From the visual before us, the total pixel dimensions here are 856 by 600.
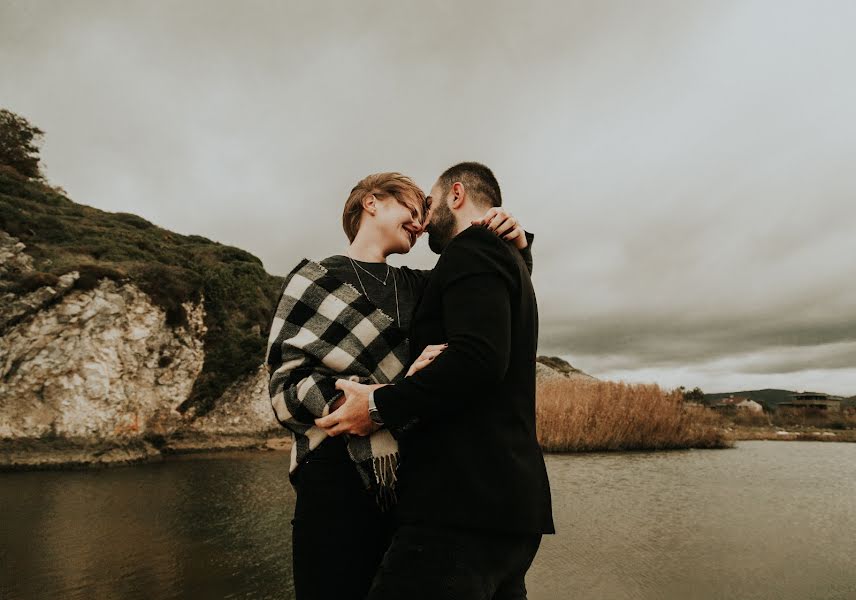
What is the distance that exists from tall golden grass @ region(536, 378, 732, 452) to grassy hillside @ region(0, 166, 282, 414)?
333 inches

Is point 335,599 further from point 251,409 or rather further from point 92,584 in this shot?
point 251,409

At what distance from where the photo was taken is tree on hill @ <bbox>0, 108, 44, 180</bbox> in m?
20.5

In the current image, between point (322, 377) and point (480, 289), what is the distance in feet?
1.94

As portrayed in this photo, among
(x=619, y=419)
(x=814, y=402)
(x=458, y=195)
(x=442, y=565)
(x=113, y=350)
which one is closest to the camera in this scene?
(x=442, y=565)

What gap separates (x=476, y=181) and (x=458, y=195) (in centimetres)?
10

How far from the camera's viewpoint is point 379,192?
185cm

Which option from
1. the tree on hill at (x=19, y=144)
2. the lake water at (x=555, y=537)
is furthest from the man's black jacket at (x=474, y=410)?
the tree on hill at (x=19, y=144)

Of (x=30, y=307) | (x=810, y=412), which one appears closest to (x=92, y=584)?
(x=30, y=307)

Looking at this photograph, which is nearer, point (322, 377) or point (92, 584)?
point (322, 377)

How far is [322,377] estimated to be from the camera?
1.48 m

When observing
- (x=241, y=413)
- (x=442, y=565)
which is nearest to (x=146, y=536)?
(x=442, y=565)

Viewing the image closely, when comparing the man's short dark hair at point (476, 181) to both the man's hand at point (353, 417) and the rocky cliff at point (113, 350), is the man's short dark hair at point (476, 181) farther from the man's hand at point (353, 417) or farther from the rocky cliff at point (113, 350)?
the rocky cliff at point (113, 350)

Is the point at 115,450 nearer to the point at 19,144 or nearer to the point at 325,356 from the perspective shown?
the point at 325,356

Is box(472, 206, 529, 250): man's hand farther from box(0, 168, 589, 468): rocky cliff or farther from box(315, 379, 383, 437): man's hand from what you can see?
box(0, 168, 589, 468): rocky cliff
